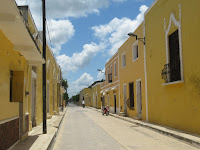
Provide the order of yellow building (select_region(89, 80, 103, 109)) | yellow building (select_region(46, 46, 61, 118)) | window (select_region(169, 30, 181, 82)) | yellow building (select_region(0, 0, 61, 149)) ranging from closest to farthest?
yellow building (select_region(0, 0, 61, 149)), window (select_region(169, 30, 181, 82)), yellow building (select_region(46, 46, 61, 118)), yellow building (select_region(89, 80, 103, 109))

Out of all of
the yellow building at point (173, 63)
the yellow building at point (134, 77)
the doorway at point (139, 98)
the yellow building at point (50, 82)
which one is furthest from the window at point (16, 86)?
the doorway at point (139, 98)

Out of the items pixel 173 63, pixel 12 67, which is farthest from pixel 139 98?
pixel 12 67

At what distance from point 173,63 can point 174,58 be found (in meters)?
0.22

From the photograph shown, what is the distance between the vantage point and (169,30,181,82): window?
10502 millimetres

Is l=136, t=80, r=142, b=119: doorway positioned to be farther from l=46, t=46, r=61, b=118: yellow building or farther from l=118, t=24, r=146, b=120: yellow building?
l=46, t=46, r=61, b=118: yellow building

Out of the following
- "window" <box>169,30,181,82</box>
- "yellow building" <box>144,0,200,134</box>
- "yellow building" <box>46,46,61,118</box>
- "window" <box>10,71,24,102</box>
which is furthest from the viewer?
"yellow building" <box>46,46,61,118</box>

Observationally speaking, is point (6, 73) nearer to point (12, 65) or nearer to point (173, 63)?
point (12, 65)

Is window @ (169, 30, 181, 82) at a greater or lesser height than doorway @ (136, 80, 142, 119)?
greater

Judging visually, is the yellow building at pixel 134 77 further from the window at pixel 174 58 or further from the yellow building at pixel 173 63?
the window at pixel 174 58

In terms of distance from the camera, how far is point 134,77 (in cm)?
A: 1809

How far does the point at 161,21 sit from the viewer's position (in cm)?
1221

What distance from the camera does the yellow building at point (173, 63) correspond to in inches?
352

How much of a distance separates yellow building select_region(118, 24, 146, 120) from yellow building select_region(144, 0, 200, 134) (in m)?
1.33

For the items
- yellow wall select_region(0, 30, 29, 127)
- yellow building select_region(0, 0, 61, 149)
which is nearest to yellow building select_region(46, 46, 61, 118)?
yellow building select_region(0, 0, 61, 149)
